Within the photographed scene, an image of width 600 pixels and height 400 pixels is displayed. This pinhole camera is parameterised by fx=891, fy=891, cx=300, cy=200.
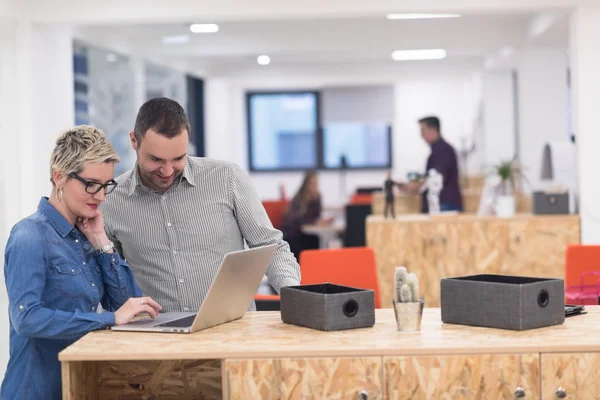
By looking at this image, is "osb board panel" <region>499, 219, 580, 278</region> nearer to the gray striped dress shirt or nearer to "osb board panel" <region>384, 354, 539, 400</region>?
the gray striped dress shirt

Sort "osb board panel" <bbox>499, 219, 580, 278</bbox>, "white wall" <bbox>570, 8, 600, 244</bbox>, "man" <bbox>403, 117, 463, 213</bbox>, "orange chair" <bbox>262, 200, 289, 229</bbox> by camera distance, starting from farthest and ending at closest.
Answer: "orange chair" <bbox>262, 200, 289, 229</bbox>
"man" <bbox>403, 117, 463, 213</bbox>
"osb board panel" <bbox>499, 219, 580, 278</bbox>
"white wall" <bbox>570, 8, 600, 244</bbox>

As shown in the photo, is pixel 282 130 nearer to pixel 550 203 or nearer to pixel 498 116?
pixel 498 116

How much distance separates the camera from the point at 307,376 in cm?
255

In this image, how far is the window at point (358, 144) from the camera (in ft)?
54.5

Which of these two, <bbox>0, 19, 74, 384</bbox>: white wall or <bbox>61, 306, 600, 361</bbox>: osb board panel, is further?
<bbox>0, 19, 74, 384</bbox>: white wall

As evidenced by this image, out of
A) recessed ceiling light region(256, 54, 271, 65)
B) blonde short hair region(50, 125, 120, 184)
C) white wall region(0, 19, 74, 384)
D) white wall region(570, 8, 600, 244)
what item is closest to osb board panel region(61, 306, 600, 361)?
blonde short hair region(50, 125, 120, 184)

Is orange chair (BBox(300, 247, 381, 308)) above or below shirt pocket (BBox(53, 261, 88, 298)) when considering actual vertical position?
below

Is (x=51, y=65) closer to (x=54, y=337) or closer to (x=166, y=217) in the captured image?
(x=166, y=217)

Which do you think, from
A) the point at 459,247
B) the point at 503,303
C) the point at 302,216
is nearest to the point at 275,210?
the point at 302,216

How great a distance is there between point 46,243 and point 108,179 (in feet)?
0.89

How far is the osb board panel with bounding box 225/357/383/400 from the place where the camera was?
8.33 ft

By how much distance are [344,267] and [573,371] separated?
95.1 inches

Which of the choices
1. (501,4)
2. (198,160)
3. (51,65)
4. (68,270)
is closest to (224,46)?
(51,65)

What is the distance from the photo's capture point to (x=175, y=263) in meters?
3.26
